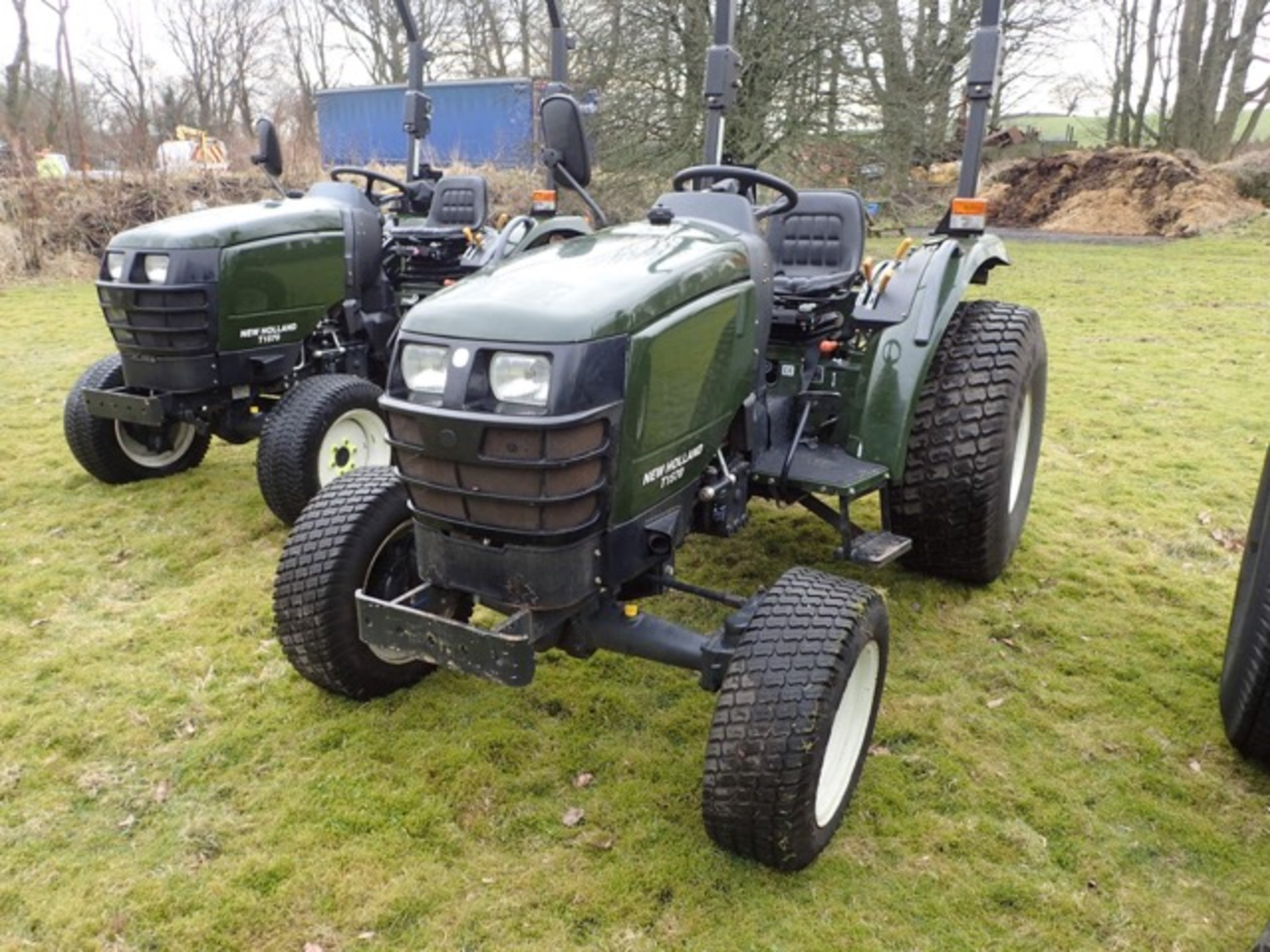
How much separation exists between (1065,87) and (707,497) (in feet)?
84.6

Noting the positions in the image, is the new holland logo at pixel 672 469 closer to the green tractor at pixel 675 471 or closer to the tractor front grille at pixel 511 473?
the green tractor at pixel 675 471

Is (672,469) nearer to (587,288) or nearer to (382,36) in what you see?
(587,288)

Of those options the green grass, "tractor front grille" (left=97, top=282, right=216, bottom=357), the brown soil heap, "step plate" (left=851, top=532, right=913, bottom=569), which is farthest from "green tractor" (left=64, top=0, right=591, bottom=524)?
the brown soil heap

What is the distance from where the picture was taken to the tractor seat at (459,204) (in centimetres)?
632

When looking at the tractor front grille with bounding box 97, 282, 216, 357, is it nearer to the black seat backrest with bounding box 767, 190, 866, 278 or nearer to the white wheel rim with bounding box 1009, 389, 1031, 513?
the black seat backrest with bounding box 767, 190, 866, 278

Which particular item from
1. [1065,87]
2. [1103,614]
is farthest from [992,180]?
[1103,614]

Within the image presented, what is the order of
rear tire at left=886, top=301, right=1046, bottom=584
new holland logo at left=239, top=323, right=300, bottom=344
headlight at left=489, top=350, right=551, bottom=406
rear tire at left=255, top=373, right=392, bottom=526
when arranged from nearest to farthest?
headlight at left=489, top=350, right=551, bottom=406
rear tire at left=886, top=301, right=1046, bottom=584
rear tire at left=255, top=373, right=392, bottom=526
new holland logo at left=239, top=323, right=300, bottom=344

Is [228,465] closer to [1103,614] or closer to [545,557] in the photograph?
[545,557]

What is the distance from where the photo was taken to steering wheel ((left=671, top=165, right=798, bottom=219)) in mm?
2871

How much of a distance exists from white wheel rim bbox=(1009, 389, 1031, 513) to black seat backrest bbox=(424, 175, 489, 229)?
146 inches

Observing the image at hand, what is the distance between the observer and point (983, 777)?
2615 millimetres

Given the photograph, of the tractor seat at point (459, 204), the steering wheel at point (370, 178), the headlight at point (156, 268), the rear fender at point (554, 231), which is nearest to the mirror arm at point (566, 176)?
the rear fender at point (554, 231)

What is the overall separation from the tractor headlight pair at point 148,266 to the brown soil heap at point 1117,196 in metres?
15.2

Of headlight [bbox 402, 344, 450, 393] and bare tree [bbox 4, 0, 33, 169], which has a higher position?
bare tree [bbox 4, 0, 33, 169]
